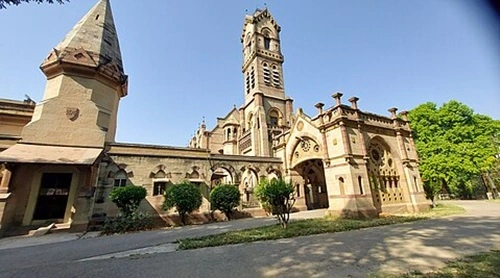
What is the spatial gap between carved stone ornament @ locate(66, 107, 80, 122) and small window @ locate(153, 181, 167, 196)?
23.2 ft

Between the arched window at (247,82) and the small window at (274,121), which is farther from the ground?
the arched window at (247,82)

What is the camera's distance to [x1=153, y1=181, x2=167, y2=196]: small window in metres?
14.4

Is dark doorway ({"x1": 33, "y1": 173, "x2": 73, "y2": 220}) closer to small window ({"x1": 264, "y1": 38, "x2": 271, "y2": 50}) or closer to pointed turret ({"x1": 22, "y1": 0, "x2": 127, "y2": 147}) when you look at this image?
pointed turret ({"x1": 22, "y1": 0, "x2": 127, "y2": 147})

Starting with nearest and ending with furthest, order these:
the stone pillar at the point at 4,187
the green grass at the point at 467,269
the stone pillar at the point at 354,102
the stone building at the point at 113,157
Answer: the green grass at the point at 467,269, the stone pillar at the point at 4,187, the stone building at the point at 113,157, the stone pillar at the point at 354,102

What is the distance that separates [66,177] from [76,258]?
31.7 feet

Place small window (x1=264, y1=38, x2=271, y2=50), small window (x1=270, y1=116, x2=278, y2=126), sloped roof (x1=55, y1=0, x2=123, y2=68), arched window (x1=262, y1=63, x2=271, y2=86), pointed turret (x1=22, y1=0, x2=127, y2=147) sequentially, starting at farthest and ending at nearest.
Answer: small window (x1=264, y1=38, x2=271, y2=50) → arched window (x1=262, y1=63, x2=271, y2=86) → small window (x1=270, y1=116, x2=278, y2=126) → sloped roof (x1=55, y1=0, x2=123, y2=68) → pointed turret (x1=22, y1=0, x2=127, y2=147)

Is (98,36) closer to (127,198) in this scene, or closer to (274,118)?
(127,198)

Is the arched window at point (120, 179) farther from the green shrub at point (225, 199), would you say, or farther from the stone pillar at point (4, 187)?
the green shrub at point (225, 199)

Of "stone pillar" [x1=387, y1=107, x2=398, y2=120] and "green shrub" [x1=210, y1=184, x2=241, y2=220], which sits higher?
"stone pillar" [x1=387, y1=107, x2=398, y2=120]

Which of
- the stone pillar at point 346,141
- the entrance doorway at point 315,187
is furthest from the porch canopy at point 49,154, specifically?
the entrance doorway at point 315,187

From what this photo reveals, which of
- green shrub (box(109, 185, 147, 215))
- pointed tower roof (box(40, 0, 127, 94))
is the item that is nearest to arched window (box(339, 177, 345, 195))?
green shrub (box(109, 185, 147, 215))

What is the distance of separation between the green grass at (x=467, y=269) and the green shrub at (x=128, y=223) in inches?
489

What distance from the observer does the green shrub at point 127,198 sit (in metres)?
11.9

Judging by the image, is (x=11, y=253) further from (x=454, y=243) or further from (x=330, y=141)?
(x=330, y=141)
